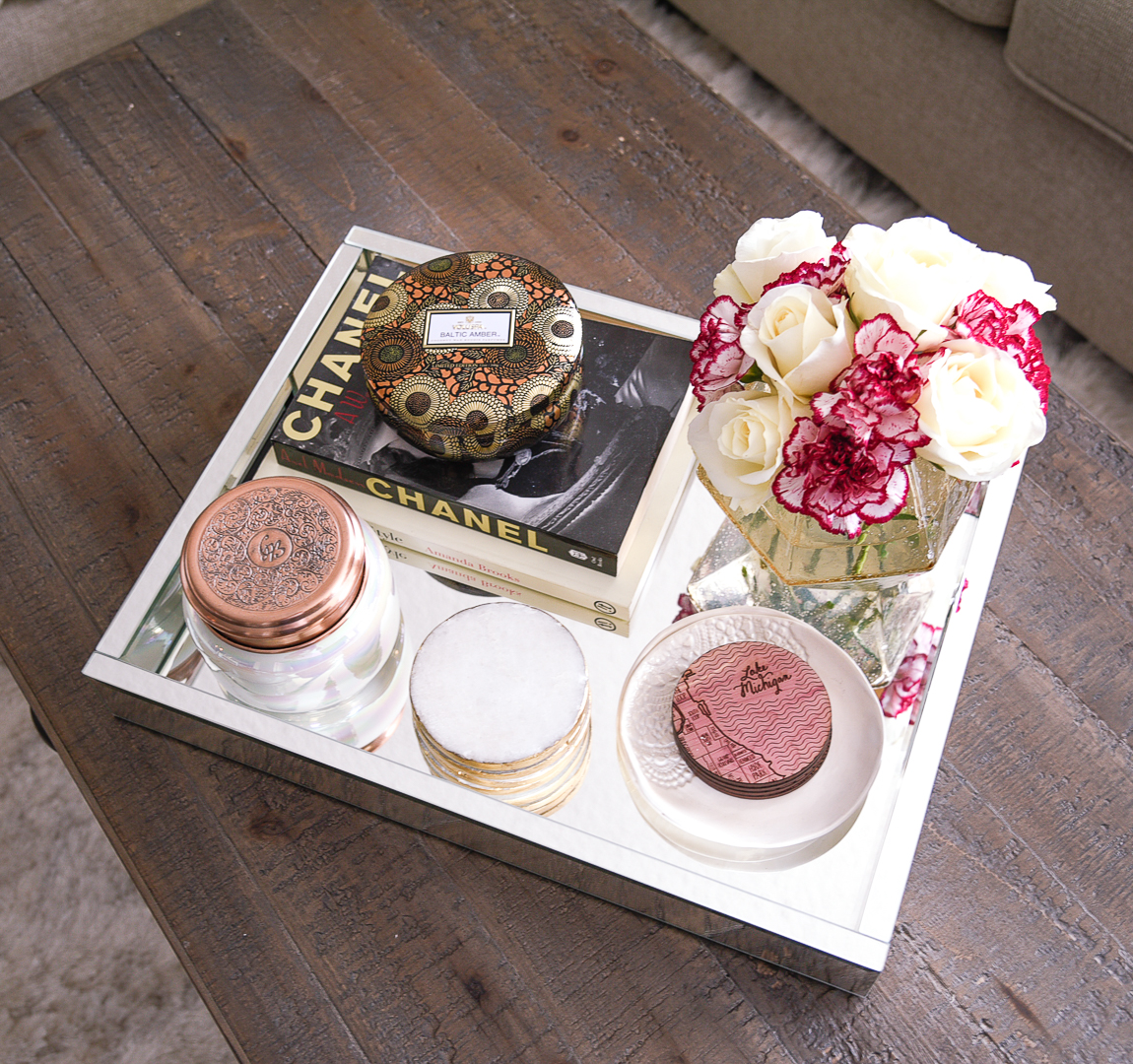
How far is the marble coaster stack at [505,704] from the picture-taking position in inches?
23.3

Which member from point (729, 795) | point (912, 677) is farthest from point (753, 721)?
point (912, 677)

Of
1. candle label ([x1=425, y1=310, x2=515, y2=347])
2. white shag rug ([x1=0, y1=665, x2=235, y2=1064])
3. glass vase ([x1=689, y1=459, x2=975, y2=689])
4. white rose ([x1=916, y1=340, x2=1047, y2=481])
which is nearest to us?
white rose ([x1=916, y1=340, x2=1047, y2=481])

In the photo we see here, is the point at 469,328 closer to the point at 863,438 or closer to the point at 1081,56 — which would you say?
the point at 863,438

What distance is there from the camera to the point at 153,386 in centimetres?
81

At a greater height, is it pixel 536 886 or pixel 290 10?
pixel 290 10

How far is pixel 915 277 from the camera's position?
1.45 ft

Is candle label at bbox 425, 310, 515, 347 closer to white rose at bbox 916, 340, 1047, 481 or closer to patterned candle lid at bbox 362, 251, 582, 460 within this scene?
patterned candle lid at bbox 362, 251, 582, 460

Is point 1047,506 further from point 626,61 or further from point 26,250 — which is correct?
point 26,250

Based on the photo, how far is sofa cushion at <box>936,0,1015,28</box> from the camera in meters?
1.01

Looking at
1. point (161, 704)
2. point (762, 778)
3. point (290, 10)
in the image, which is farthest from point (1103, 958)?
point (290, 10)

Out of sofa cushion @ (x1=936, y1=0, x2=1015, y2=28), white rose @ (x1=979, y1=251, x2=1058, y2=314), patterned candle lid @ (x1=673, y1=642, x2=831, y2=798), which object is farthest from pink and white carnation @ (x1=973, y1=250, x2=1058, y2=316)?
sofa cushion @ (x1=936, y1=0, x2=1015, y2=28)

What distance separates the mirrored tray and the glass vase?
3 cm

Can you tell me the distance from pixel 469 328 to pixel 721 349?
0.21 metres

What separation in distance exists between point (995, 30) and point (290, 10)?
729 mm
